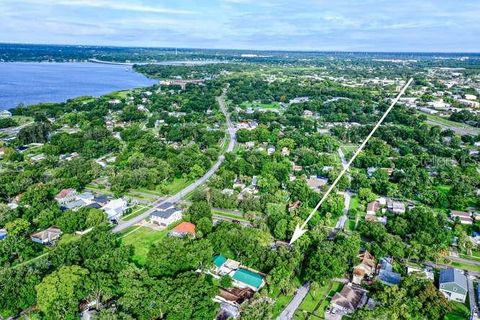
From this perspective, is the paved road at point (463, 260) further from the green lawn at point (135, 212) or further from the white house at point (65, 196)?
the white house at point (65, 196)

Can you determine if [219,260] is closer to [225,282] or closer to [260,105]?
[225,282]

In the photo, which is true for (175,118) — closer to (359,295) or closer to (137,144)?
(137,144)

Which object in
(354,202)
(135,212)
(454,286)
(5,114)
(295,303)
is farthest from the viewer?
(5,114)

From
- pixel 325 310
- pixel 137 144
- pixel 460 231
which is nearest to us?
pixel 325 310

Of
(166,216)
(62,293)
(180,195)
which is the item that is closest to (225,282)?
(62,293)

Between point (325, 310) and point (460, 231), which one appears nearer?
point (325, 310)

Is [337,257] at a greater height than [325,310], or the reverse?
[337,257]

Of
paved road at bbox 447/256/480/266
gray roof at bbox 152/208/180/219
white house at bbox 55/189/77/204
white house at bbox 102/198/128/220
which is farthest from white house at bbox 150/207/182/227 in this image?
paved road at bbox 447/256/480/266

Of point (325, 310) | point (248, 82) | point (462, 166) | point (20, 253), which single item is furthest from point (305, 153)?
point (248, 82)
